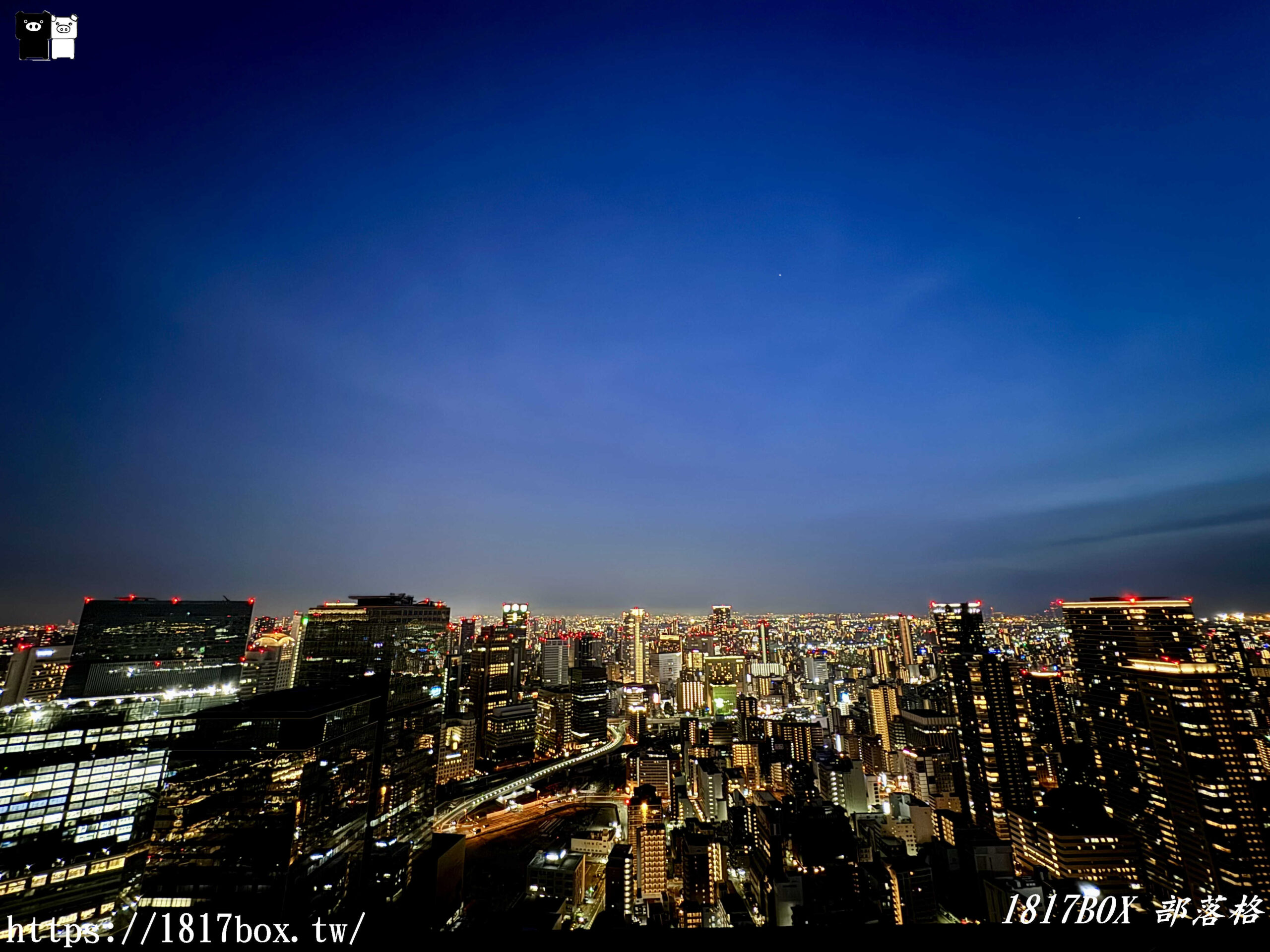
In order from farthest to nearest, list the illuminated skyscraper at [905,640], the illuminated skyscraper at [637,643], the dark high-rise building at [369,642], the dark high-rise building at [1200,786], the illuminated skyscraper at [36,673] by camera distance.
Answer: the illuminated skyscraper at [637,643], the illuminated skyscraper at [905,640], the dark high-rise building at [369,642], the illuminated skyscraper at [36,673], the dark high-rise building at [1200,786]

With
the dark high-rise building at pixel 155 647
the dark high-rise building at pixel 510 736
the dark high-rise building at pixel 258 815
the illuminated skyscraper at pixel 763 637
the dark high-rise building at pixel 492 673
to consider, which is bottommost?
the illuminated skyscraper at pixel 763 637

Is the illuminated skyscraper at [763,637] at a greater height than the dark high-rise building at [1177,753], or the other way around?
the dark high-rise building at [1177,753]

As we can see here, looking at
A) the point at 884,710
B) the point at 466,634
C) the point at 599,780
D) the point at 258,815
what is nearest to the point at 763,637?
the point at 884,710

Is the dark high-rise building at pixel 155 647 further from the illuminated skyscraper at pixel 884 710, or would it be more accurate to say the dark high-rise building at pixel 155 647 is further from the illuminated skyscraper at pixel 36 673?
the illuminated skyscraper at pixel 884 710

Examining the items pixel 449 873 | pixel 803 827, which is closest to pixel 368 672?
pixel 449 873

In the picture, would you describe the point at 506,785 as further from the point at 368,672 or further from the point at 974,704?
the point at 974,704

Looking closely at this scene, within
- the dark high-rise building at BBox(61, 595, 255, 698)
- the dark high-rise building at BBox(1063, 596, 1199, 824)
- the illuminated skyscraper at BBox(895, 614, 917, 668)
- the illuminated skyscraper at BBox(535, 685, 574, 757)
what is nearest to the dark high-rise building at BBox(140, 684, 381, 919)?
the dark high-rise building at BBox(61, 595, 255, 698)

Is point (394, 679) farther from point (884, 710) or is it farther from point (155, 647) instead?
point (884, 710)

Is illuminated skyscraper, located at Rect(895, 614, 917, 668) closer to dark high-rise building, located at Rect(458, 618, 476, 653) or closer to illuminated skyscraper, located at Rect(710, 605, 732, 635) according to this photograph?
illuminated skyscraper, located at Rect(710, 605, 732, 635)

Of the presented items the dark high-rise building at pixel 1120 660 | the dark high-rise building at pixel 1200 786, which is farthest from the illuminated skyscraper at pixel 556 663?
the dark high-rise building at pixel 1200 786
